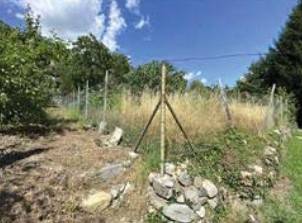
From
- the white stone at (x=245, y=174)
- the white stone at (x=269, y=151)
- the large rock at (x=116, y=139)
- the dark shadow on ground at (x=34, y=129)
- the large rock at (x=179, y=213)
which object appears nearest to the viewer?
the large rock at (x=179, y=213)

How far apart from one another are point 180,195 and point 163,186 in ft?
0.99

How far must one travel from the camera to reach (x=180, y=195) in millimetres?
6457

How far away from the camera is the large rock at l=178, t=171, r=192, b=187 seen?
6645 mm

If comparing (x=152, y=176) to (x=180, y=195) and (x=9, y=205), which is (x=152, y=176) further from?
(x=9, y=205)

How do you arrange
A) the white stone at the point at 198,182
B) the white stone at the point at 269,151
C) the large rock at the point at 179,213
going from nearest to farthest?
the large rock at the point at 179,213
the white stone at the point at 198,182
the white stone at the point at 269,151

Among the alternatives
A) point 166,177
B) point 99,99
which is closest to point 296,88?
point 99,99

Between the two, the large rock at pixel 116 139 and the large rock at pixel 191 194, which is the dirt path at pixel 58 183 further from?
the large rock at pixel 191 194

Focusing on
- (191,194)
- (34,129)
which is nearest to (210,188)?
(191,194)

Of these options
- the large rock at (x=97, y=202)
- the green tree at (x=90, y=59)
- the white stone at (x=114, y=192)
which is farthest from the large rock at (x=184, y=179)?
the green tree at (x=90, y=59)

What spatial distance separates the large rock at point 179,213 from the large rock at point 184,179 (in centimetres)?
45

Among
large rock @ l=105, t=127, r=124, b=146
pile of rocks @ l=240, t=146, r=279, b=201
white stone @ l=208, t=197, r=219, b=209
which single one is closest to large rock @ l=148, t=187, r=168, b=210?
white stone @ l=208, t=197, r=219, b=209

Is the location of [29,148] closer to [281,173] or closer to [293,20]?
[281,173]

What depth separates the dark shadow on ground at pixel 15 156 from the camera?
7253 mm

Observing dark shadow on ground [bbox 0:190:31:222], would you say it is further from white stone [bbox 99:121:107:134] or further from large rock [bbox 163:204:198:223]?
white stone [bbox 99:121:107:134]
